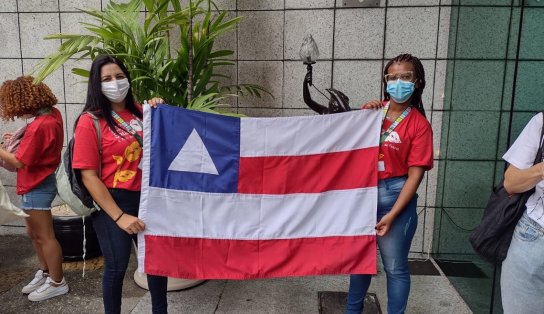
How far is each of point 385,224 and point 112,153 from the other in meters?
1.51

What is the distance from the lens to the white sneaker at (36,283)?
3414 mm

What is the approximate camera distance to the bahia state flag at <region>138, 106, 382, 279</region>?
96.4 inches

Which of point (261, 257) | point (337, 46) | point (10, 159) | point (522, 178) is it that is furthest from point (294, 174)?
point (10, 159)

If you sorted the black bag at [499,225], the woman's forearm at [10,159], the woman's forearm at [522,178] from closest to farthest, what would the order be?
1. the woman's forearm at [522,178]
2. the black bag at [499,225]
3. the woman's forearm at [10,159]

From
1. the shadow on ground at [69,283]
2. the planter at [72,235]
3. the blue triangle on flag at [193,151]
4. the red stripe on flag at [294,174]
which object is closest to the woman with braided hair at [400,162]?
the red stripe on flag at [294,174]

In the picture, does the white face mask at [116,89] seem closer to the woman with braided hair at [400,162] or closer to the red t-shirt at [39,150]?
the red t-shirt at [39,150]

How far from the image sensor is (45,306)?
10.6 feet

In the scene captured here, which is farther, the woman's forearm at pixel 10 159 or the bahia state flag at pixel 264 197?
the woman's forearm at pixel 10 159

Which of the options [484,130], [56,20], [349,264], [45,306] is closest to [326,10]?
[484,130]

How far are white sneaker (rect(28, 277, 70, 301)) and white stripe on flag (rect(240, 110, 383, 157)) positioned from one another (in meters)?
1.99

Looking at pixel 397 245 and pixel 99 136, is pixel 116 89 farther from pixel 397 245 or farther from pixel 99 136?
pixel 397 245

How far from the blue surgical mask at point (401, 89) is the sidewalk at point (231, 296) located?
162 centimetres

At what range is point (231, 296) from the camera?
334cm

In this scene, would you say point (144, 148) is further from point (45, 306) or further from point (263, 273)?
point (45, 306)
